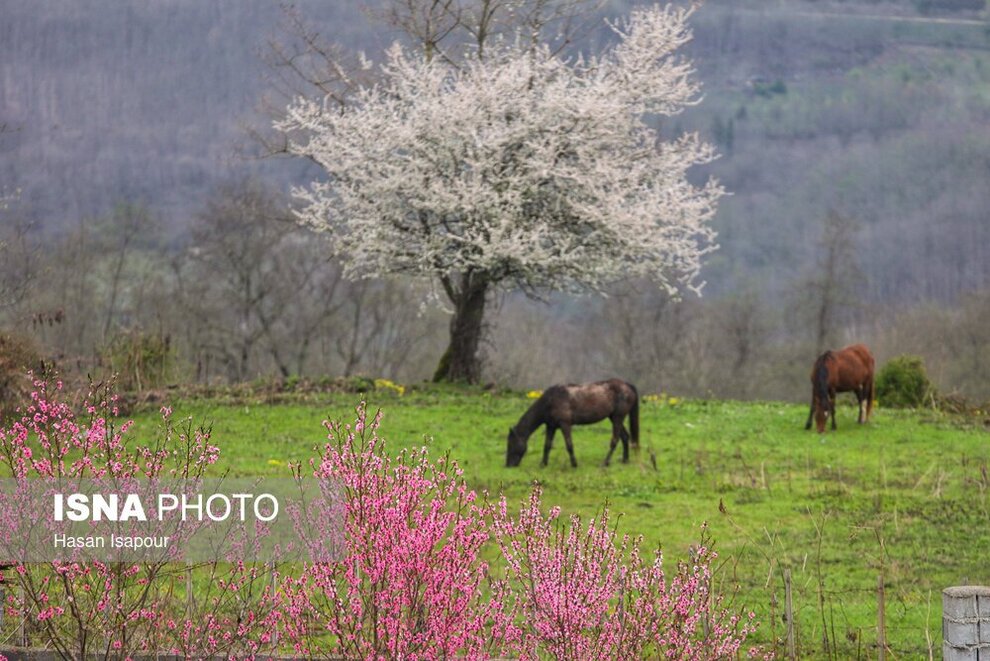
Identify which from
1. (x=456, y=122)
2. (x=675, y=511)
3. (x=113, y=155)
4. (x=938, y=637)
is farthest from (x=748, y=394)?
(x=113, y=155)

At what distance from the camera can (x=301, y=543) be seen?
692 centimetres

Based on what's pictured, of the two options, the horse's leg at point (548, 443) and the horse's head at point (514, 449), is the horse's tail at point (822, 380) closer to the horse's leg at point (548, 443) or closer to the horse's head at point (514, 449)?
the horse's leg at point (548, 443)

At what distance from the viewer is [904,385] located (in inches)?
944

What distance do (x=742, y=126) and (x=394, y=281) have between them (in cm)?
11712

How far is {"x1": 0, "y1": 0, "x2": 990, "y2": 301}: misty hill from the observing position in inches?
4240

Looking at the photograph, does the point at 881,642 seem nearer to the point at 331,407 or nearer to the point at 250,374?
the point at 331,407

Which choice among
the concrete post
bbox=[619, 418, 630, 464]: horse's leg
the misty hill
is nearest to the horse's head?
bbox=[619, 418, 630, 464]: horse's leg

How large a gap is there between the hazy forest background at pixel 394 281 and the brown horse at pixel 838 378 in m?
9.26

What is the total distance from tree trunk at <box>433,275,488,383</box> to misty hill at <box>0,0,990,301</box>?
1785 inches

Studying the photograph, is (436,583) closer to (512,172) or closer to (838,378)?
(838,378)

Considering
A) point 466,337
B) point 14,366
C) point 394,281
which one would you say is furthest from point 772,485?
point 394,281

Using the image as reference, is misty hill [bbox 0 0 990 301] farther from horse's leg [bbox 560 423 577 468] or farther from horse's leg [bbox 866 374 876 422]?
horse's leg [bbox 560 423 577 468]

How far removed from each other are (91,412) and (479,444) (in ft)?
37.6

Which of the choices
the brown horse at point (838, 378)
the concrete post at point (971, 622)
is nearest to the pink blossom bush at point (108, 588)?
the concrete post at point (971, 622)
